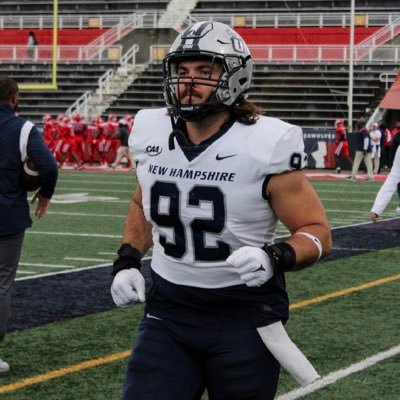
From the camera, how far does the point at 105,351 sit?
20.3 feet

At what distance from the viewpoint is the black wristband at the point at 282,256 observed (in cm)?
304

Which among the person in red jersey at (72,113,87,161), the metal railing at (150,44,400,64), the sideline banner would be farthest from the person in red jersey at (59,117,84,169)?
the metal railing at (150,44,400,64)

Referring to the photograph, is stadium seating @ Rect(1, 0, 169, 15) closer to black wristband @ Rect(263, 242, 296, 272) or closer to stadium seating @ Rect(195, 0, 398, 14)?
stadium seating @ Rect(195, 0, 398, 14)

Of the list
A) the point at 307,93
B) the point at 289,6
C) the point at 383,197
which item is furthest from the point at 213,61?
the point at 289,6

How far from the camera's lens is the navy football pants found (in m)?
3.19

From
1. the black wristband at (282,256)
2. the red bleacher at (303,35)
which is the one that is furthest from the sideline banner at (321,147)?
the black wristband at (282,256)

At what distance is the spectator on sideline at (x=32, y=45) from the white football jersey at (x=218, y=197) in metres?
33.0

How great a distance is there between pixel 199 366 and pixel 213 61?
0.89m

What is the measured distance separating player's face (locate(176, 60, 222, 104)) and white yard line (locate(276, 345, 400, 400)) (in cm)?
226

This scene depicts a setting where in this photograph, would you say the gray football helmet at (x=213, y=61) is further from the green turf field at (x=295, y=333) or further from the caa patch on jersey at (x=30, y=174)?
the caa patch on jersey at (x=30, y=174)

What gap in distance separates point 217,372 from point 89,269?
21.0 ft

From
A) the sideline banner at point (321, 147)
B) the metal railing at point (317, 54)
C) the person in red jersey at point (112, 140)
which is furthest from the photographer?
the metal railing at point (317, 54)

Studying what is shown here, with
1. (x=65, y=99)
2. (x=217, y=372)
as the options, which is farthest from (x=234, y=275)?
(x=65, y=99)

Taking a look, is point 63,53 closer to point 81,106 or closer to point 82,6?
point 81,106
